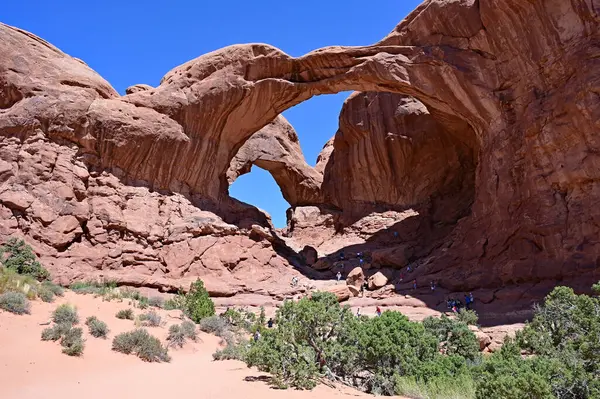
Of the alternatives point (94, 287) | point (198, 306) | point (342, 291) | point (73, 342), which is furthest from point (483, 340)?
point (94, 287)

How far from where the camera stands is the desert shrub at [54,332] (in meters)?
10.2

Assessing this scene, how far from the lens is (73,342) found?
10.1 m

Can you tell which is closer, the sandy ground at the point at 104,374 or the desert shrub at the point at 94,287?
the sandy ground at the point at 104,374

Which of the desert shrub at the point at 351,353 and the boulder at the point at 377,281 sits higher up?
the boulder at the point at 377,281

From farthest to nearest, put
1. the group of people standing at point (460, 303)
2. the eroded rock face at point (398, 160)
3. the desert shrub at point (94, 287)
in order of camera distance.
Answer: the eroded rock face at point (398, 160), the group of people standing at point (460, 303), the desert shrub at point (94, 287)

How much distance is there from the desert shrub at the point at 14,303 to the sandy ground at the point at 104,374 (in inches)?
8.4

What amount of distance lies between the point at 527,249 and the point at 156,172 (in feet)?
59.7

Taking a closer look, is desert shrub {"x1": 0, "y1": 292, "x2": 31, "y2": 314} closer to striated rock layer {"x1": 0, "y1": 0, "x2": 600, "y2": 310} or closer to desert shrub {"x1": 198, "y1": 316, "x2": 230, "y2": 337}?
desert shrub {"x1": 198, "y1": 316, "x2": 230, "y2": 337}

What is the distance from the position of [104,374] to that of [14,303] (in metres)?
4.18

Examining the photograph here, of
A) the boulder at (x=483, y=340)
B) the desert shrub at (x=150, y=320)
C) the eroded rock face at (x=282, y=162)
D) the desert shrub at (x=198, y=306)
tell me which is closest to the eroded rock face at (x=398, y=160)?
the eroded rock face at (x=282, y=162)

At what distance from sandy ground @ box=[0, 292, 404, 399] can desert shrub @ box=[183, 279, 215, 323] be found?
13.8 feet

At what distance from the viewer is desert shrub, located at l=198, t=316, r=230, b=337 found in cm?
1551

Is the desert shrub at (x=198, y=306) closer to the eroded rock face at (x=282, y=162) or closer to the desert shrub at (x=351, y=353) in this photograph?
the desert shrub at (x=351, y=353)

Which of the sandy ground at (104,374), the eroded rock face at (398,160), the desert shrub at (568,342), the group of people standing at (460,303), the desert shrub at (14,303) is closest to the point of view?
the desert shrub at (568,342)
